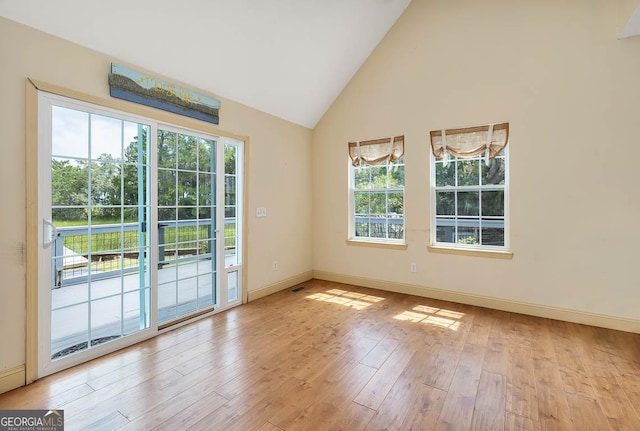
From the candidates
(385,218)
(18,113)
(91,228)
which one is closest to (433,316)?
(385,218)

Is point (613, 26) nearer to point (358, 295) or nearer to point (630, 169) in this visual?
point (630, 169)

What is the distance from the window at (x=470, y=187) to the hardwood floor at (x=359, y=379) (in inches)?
42.8

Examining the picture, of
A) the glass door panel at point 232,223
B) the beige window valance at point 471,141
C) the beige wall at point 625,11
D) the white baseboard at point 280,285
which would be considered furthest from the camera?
the white baseboard at point 280,285

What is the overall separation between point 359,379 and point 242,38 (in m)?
3.36

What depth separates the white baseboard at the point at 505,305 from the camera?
3068 mm

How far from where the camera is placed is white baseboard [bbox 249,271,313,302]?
4.04 meters

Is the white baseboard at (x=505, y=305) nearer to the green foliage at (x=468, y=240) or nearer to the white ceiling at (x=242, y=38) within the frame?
the green foliage at (x=468, y=240)

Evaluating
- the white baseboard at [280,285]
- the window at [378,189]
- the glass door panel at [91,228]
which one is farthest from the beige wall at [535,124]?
the glass door panel at [91,228]

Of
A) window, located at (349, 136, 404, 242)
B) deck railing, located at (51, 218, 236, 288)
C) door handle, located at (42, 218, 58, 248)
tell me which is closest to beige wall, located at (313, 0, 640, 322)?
window, located at (349, 136, 404, 242)

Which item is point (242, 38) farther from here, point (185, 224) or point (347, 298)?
point (347, 298)

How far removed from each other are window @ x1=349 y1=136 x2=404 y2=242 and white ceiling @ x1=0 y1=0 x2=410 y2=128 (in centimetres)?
113

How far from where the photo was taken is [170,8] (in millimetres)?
2473

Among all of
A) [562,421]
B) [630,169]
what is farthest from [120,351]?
[630,169]

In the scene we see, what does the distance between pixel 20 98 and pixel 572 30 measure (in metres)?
5.11
